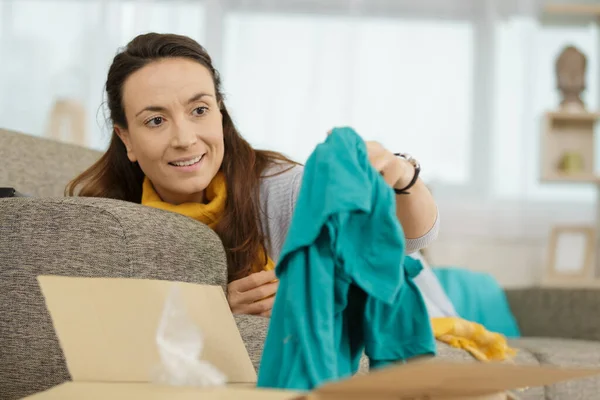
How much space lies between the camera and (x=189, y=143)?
159 centimetres

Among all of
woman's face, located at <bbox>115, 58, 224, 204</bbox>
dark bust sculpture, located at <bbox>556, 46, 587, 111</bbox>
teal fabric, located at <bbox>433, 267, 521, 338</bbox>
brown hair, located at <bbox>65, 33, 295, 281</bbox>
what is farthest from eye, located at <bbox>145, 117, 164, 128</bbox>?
dark bust sculpture, located at <bbox>556, 46, 587, 111</bbox>

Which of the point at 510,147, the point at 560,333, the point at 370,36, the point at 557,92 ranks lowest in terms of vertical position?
the point at 560,333

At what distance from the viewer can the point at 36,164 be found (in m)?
1.98

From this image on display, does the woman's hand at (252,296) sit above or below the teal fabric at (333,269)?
below

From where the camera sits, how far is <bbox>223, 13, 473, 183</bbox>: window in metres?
3.62

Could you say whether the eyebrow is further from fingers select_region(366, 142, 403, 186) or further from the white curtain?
the white curtain

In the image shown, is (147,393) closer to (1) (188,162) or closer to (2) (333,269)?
(2) (333,269)

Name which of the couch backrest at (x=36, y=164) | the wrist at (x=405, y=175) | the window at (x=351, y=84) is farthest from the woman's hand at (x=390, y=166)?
the window at (x=351, y=84)

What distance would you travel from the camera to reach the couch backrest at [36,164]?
1.91m

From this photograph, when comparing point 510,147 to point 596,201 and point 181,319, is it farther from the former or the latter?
point 181,319

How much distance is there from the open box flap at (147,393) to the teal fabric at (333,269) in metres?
0.13

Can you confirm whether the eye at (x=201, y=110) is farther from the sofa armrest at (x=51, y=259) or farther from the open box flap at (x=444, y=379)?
the open box flap at (x=444, y=379)

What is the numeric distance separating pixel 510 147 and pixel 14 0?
2268 mm

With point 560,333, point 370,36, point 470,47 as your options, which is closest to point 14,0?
point 370,36
